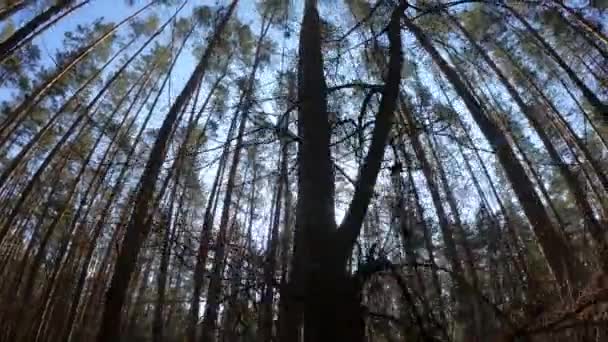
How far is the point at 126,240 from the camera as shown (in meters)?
5.78

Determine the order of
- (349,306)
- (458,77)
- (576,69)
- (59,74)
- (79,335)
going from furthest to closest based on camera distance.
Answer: (79,335)
(59,74)
(576,69)
(458,77)
(349,306)

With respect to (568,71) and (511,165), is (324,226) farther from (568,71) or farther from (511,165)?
(568,71)

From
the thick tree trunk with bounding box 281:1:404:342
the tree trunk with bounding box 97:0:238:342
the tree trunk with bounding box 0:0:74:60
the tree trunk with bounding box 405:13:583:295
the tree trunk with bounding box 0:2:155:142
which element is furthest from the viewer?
the tree trunk with bounding box 0:2:155:142

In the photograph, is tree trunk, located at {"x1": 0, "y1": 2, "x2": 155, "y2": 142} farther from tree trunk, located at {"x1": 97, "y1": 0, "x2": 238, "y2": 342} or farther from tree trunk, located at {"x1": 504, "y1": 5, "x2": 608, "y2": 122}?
tree trunk, located at {"x1": 504, "y1": 5, "x2": 608, "y2": 122}

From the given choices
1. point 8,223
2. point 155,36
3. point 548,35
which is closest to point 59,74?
point 155,36

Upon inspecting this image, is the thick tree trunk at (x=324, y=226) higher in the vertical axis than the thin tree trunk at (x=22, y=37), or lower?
lower

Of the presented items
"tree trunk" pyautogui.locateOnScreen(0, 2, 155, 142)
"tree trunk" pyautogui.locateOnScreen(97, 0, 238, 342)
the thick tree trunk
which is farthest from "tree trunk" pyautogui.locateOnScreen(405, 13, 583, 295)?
"tree trunk" pyautogui.locateOnScreen(0, 2, 155, 142)

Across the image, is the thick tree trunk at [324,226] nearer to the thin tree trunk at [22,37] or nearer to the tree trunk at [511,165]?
the tree trunk at [511,165]

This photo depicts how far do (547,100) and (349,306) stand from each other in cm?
785

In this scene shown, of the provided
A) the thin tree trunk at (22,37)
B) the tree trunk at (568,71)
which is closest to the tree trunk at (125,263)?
the thin tree trunk at (22,37)

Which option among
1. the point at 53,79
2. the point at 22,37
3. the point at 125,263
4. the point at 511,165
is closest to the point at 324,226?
the point at 125,263

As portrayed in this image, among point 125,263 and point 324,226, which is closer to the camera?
point 324,226

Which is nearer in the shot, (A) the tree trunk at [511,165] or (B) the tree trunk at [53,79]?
(A) the tree trunk at [511,165]

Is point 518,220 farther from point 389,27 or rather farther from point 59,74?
point 59,74
